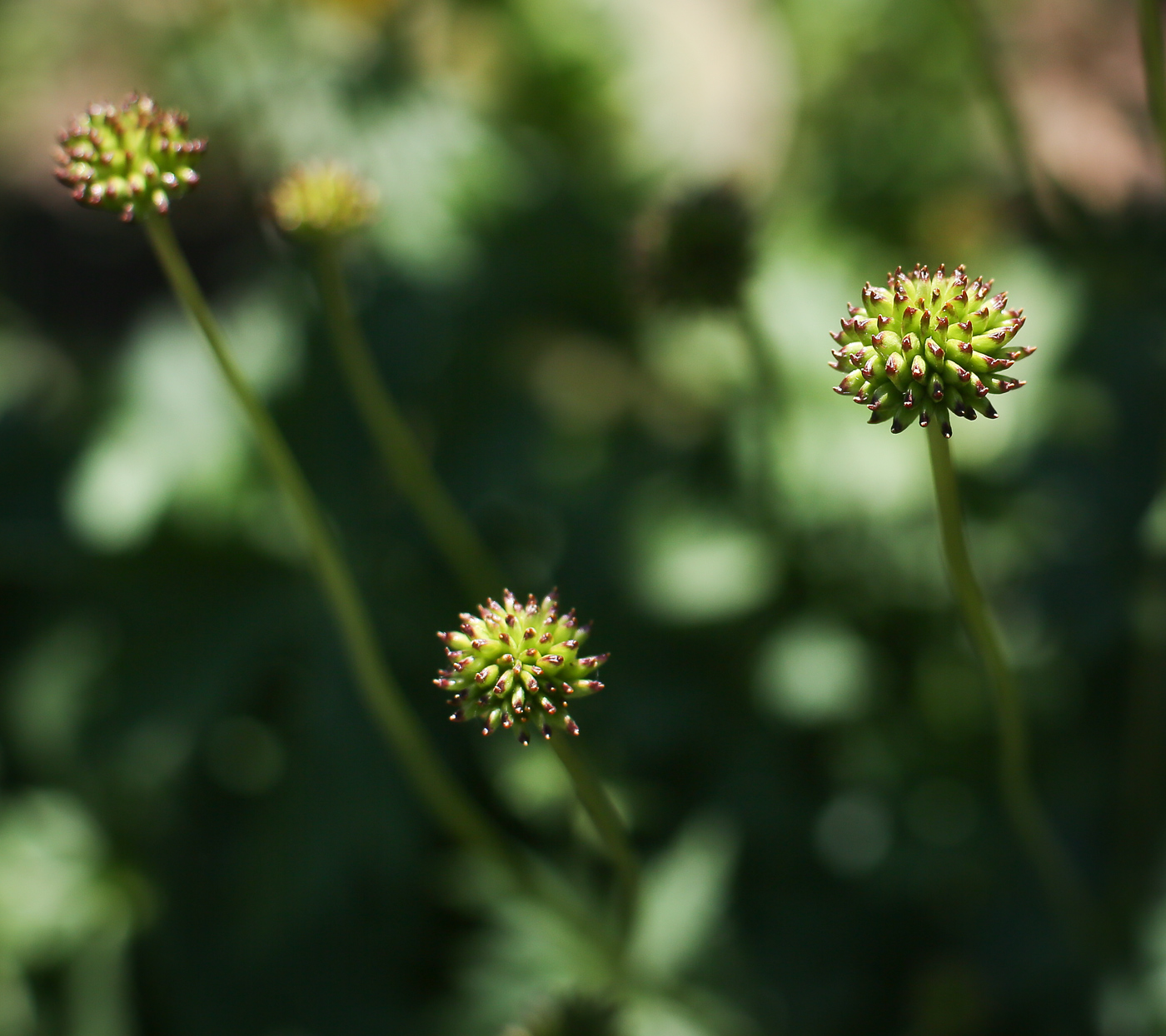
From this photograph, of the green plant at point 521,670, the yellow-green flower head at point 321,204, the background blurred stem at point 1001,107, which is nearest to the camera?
the green plant at point 521,670

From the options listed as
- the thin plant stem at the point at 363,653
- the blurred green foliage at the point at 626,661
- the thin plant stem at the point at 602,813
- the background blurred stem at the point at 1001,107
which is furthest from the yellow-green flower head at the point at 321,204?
the background blurred stem at the point at 1001,107

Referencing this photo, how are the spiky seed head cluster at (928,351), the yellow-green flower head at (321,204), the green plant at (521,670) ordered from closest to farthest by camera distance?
the spiky seed head cluster at (928,351)
the green plant at (521,670)
the yellow-green flower head at (321,204)

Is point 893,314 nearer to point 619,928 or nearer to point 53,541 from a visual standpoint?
point 619,928

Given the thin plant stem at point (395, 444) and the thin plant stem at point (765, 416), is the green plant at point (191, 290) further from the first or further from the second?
the thin plant stem at point (765, 416)

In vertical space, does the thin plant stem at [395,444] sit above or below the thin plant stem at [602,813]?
above

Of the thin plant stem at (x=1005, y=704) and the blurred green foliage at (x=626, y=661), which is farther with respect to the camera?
the blurred green foliage at (x=626, y=661)

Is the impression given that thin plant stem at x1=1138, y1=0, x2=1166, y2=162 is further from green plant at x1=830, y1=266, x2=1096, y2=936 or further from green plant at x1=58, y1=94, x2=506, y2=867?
green plant at x1=58, y1=94, x2=506, y2=867
